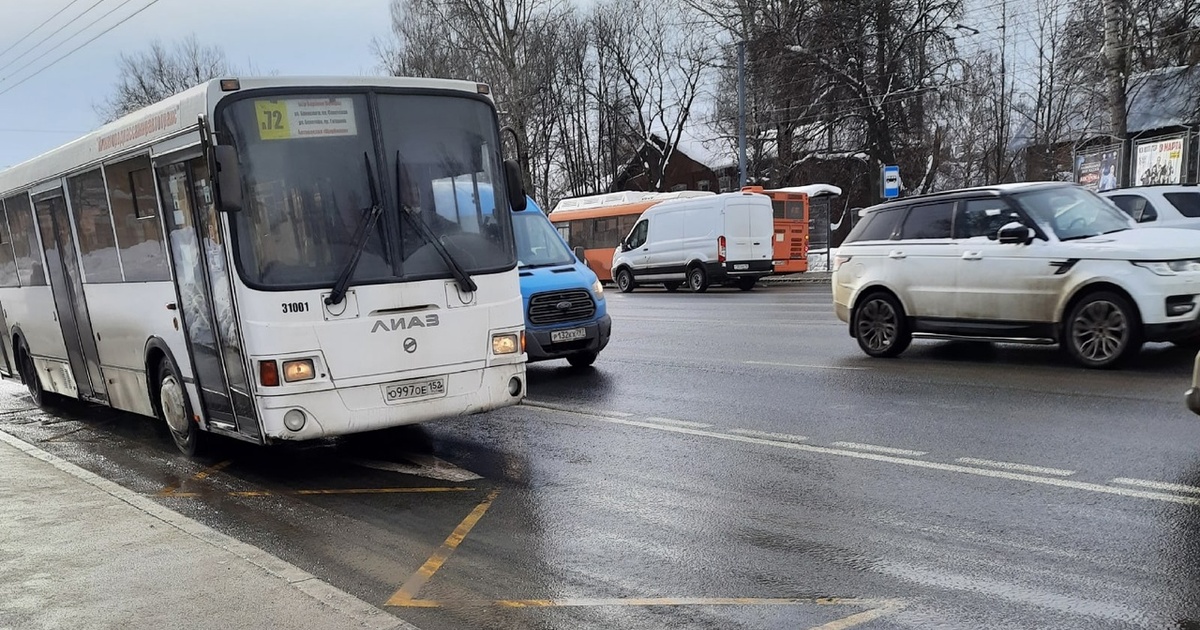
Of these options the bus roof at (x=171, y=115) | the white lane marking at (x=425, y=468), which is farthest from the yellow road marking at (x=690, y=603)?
the bus roof at (x=171, y=115)

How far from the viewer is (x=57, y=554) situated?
17.6 ft

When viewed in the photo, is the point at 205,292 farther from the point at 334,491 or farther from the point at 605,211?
the point at 605,211

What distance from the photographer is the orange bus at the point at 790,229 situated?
29156 millimetres

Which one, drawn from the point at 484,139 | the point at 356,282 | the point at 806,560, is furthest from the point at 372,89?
the point at 806,560

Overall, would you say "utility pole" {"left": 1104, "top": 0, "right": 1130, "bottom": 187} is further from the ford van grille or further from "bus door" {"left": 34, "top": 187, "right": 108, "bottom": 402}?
"bus door" {"left": 34, "top": 187, "right": 108, "bottom": 402}

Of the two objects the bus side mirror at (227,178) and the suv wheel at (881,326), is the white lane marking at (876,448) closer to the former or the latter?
the suv wheel at (881,326)

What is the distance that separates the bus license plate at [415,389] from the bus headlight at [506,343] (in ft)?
1.65

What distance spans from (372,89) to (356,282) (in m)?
1.45

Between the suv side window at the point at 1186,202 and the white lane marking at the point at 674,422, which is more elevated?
the suv side window at the point at 1186,202

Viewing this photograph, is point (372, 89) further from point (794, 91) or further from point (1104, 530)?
point (794, 91)

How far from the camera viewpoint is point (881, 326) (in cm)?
1138

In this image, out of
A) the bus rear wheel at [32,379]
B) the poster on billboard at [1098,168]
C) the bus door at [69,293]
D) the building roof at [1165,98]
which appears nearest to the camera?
the bus door at [69,293]

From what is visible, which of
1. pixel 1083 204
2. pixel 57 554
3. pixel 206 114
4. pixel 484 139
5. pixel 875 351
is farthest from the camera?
pixel 875 351

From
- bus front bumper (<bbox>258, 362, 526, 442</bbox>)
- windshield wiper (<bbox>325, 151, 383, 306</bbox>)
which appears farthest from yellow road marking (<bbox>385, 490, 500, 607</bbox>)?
windshield wiper (<bbox>325, 151, 383, 306</bbox>)
